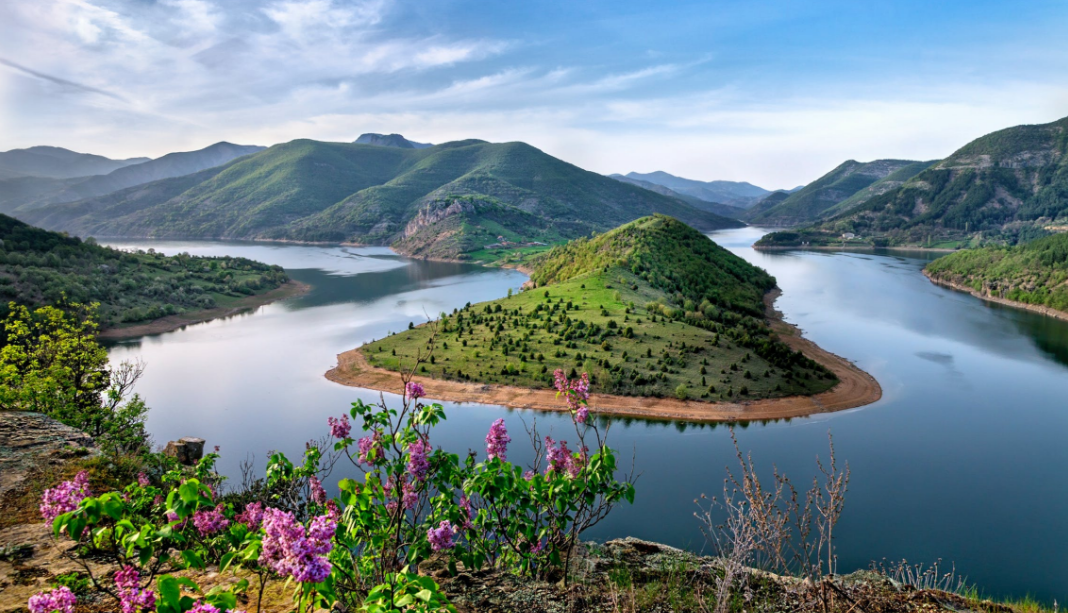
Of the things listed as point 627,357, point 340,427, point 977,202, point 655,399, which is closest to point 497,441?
point 340,427

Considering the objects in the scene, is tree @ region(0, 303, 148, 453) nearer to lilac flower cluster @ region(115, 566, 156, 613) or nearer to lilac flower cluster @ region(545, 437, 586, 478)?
lilac flower cluster @ region(115, 566, 156, 613)

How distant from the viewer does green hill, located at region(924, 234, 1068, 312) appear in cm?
6419

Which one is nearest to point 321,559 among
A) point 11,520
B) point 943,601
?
point 943,601

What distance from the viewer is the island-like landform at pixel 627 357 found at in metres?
32.4

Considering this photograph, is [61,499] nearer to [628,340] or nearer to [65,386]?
[65,386]

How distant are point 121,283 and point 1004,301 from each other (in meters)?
103

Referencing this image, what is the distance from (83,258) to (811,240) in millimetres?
158751

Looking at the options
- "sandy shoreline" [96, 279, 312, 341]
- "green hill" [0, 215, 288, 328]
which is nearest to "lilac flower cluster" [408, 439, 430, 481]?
"sandy shoreline" [96, 279, 312, 341]

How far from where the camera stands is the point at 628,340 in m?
38.8

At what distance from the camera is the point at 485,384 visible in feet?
114

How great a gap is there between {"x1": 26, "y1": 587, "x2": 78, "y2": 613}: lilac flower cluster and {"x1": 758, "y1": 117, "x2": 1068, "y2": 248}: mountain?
16012 centimetres

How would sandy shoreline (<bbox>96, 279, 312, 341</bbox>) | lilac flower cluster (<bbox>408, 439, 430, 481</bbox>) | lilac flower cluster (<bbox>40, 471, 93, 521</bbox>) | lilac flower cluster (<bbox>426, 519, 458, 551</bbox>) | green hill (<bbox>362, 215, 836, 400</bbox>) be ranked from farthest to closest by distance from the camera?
sandy shoreline (<bbox>96, 279, 312, 341</bbox>) → green hill (<bbox>362, 215, 836, 400</bbox>) → lilac flower cluster (<bbox>408, 439, 430, 481</bbox>) → lilac flower cluster (<bbox>426, 519, 458, 551</bbox>) → lilac flower cluster (<bbox>40, 471, 93, 521</bbox>)

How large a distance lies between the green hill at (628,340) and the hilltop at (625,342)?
3.4 inches

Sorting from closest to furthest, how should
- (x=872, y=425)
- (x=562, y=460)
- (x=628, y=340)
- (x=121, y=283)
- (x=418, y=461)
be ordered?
1. (x=418, y=461)
2. (x=562, y=460)
3. (x=872, y=425)
4. (x=628, y=340)
5. (x=121, y=283)
